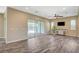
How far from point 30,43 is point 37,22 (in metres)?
0.71

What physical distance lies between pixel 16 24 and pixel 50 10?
1.11 m

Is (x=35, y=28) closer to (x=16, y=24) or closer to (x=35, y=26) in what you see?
(x=35, y=26)

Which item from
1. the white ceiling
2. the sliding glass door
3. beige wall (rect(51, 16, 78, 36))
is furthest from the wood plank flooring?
the white ceiling

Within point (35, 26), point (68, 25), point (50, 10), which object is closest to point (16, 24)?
point (35, 26)

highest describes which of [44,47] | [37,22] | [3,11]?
Answer: [3,11]

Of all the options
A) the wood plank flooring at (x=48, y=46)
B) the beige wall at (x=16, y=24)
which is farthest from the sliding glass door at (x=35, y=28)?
the wood plank flooring at (x=48, y=46)

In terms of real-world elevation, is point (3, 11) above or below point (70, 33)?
above

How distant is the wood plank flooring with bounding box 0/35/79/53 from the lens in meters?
2.70

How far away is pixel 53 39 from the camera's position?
289 cm

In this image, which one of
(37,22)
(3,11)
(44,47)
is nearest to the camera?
(3,11)

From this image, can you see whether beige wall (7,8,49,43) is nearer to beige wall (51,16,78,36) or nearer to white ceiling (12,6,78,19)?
white ceiling (12,6,78,19)

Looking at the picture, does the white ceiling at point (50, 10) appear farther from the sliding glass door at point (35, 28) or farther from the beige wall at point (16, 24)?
the sliding glass door at point (35, 28)
